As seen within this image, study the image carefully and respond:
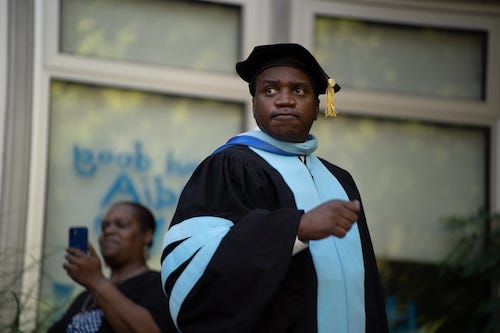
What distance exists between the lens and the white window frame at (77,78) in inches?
287

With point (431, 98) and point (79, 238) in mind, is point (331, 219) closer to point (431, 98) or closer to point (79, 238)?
point (79, 238)

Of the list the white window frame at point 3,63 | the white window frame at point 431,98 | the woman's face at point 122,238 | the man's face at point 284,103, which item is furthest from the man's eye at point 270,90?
the white window frame at point 431,98

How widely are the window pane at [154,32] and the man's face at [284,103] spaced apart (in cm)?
270

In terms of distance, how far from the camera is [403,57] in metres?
8.48

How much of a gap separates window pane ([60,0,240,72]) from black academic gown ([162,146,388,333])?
2.81 meters

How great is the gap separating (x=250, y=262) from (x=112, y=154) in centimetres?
313

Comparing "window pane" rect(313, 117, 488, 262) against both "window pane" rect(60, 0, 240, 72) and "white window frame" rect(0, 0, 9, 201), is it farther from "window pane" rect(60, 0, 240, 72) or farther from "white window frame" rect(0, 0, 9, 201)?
"white window frame" rect(0, 0, 9, 201)

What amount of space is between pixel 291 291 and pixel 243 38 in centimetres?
348

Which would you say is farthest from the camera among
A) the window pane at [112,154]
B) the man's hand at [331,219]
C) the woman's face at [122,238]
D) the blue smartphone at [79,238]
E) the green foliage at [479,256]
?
the green foliage at [479,256]

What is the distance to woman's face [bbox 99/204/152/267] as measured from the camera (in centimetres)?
659

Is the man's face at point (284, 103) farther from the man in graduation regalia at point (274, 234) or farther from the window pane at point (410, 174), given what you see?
the window pane at point (410, 174)

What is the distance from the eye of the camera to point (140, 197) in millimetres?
7672

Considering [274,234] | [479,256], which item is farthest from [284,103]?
[479,256]

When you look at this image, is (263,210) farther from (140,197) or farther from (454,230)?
(454,230)
